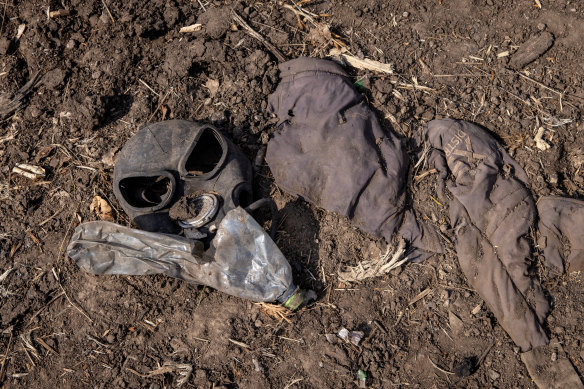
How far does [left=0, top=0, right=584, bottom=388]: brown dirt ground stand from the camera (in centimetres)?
318

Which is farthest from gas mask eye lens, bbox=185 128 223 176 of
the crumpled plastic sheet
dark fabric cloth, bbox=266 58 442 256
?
the crumpled plastic sheet

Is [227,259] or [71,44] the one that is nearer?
[227,259]

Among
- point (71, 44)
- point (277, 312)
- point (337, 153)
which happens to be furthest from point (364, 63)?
point (71, 44)

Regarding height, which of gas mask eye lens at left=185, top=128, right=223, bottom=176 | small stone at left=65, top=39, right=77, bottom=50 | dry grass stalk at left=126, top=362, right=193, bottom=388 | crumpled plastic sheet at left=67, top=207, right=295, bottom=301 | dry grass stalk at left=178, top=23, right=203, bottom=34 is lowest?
dry grass stalk at left=126, top=362, right=193, bottom=388

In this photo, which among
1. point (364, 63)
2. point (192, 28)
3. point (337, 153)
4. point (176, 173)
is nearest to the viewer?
point (176, 173)

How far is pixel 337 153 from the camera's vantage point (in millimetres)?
3398

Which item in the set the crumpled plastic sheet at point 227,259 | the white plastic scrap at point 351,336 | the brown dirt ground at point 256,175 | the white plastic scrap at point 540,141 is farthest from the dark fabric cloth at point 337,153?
the white plastic scrap at point 540,141

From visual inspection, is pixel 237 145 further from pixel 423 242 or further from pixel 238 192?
pixel 423 242

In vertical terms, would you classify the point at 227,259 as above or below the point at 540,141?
below

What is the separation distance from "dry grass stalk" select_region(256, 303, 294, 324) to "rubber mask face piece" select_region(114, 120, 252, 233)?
2.35 ft

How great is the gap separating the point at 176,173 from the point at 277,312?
124 cm

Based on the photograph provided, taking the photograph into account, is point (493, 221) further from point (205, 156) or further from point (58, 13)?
point (58, 13)

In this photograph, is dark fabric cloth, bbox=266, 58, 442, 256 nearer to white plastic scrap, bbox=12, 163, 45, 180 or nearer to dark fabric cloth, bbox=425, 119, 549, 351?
dark fabric cloth, bbox=425, 119, 549, 351

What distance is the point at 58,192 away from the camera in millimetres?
3600
